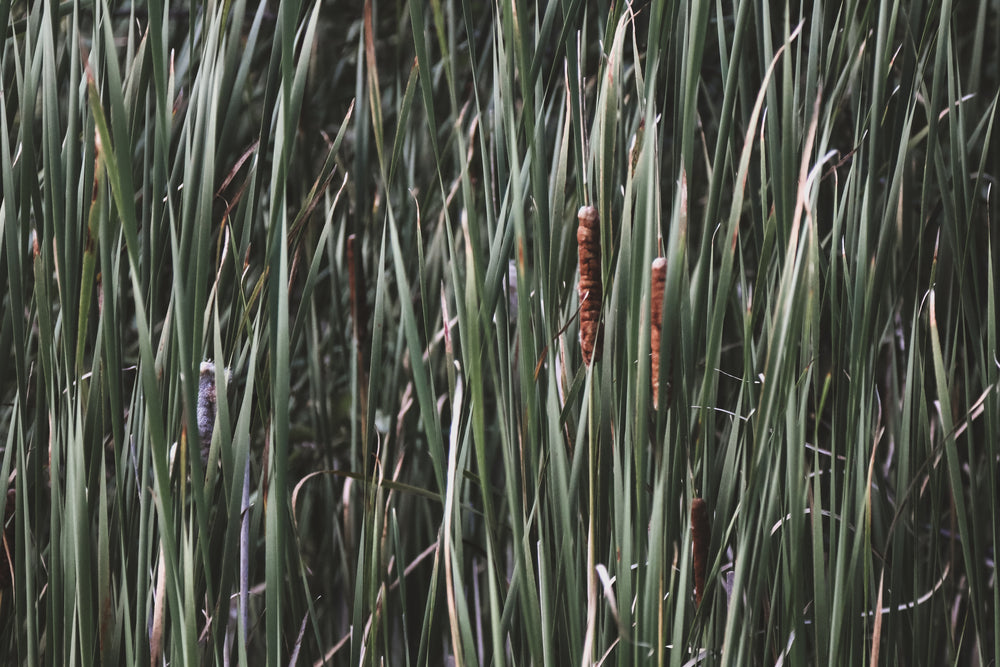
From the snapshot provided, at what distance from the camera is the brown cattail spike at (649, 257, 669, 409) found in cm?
33

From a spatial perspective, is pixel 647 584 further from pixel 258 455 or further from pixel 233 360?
pixel 258 455

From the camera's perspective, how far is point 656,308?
0.34 metres

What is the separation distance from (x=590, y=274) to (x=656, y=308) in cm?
3

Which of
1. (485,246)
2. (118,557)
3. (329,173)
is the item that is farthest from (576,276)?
(485,246)

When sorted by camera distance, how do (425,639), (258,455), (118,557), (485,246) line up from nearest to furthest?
(425,639)
(118,557)
(258,455)
(485,246)

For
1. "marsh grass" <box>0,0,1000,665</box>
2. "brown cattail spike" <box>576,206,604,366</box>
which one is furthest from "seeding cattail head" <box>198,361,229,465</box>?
"brown cattail spike" <box>576,206,604,366</box>

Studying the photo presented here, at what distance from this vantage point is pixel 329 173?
0.45 meters

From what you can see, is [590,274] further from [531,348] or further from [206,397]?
[206,397]

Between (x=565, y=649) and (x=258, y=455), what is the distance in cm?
53

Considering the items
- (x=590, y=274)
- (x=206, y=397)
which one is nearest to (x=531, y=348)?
(x=590, y=274)

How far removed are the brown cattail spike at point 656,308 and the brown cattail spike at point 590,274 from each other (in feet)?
0.08

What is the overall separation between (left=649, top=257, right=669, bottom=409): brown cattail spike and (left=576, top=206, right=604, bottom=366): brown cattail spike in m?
0.02

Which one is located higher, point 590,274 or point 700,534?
point 590,274

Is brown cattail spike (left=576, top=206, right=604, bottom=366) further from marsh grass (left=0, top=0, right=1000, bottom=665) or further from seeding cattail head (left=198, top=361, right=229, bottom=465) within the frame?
seeding cattail head (left=198, top=361, right=229, bottom=465)
